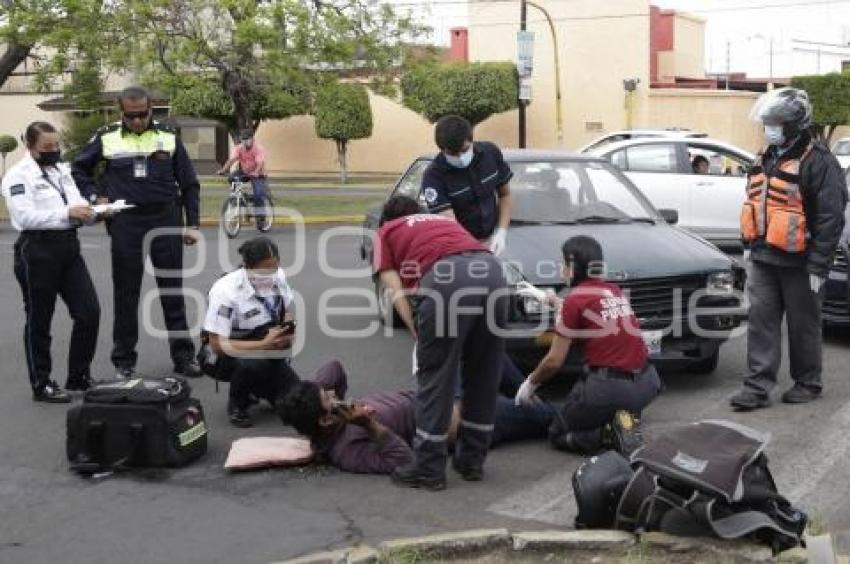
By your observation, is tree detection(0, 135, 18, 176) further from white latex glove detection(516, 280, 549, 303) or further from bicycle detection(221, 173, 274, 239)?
white latex glove detection(516, 280, 549, 303)

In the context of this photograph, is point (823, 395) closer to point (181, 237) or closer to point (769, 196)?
point (769, 196)

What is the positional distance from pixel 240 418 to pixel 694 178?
884cm

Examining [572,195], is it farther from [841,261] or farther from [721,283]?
[841,261]

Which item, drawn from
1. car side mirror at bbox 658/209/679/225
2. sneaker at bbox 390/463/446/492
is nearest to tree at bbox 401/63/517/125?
car side mirror at bbox 658/209/679/225

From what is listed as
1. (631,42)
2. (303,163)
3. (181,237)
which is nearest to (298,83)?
(181,237)

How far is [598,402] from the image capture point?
233 inches

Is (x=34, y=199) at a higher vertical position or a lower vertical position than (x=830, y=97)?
lower

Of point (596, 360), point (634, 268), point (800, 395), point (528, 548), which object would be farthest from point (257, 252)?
point (800, 395)

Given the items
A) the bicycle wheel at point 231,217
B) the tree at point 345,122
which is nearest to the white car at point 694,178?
the bicycle wheel at point 231,217

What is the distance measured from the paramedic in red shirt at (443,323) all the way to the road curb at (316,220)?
1489cm

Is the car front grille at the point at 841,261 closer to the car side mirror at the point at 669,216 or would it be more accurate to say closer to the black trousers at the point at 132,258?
the car side mirror at the point at 669,216

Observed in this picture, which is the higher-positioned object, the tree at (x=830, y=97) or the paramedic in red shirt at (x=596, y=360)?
the tree at (x=830, y=97)

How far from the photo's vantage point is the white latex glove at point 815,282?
670cm

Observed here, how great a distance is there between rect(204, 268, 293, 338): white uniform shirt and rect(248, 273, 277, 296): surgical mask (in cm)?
2
